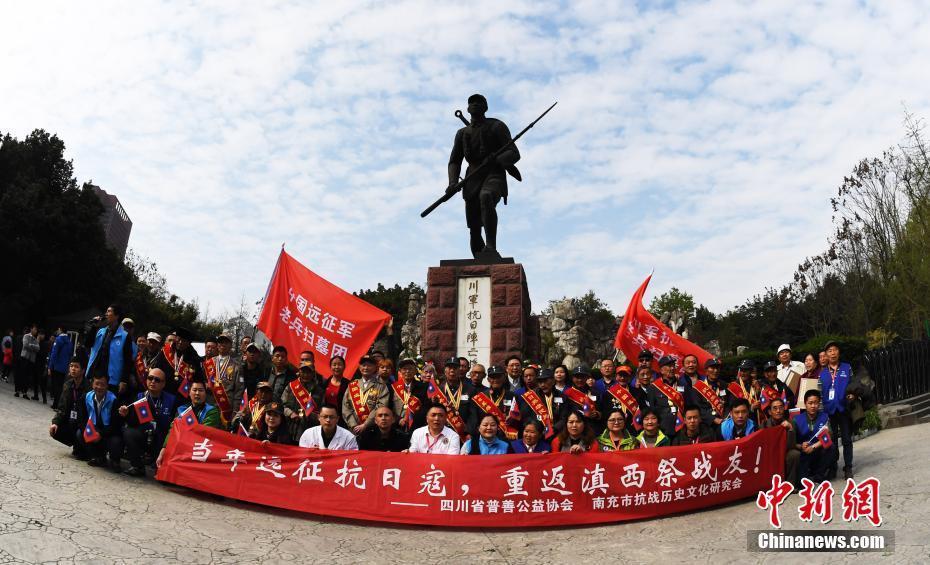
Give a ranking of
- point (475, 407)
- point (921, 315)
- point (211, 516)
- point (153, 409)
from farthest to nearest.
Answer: point (921, 315)
point (475, 407)
point (153, 409)
point (211, 516)

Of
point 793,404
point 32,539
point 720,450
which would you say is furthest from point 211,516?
point 793,404

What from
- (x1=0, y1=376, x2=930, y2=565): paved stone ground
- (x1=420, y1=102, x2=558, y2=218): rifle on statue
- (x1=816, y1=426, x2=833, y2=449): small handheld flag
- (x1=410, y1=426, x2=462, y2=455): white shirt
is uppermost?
(x1=420, y1=102, x2=558, y2=218): rifle on statue

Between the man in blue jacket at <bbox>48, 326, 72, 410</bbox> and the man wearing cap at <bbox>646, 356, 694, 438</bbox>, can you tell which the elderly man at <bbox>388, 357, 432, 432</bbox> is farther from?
the man in blue jacket at <bbox>48, 326, 72, 410</bbox>

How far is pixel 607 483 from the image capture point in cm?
654

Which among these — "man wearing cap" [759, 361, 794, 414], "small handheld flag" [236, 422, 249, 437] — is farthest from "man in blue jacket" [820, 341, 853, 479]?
"small handheld flag" [236, 422, 249, 437]

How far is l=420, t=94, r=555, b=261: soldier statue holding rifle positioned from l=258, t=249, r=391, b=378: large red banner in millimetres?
2361

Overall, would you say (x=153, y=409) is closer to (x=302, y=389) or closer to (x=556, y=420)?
(x=302, y=389)

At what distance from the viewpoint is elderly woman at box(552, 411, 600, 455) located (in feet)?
23.0

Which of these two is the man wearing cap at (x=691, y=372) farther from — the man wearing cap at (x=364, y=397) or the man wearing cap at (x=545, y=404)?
the man wearing cap at (x=364, y=397)

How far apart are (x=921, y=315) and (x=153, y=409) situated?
84.0ft

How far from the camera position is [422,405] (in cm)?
771

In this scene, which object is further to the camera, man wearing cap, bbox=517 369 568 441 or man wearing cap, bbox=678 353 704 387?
man wearing cap, bbox=678 353 704 387

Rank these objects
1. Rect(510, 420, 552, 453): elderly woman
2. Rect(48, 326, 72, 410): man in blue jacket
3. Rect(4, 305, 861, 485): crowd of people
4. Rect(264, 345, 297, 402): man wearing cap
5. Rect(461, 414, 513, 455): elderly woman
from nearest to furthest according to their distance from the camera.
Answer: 1. Rect(461, 414, 513, 455): elderly woman
2. Rect(510, 420, 552, 453): elderly woman
3. Rect(4, 305, 861, 485): crowd of people
4. Rect(264, 345, 297, 402): man wearing cap
5. Rect(48, 326, 72, 410): man in blue jacket

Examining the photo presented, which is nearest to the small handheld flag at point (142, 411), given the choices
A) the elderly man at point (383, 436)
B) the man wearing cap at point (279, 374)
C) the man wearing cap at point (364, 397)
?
the man wearing cap at point (279, 374)
